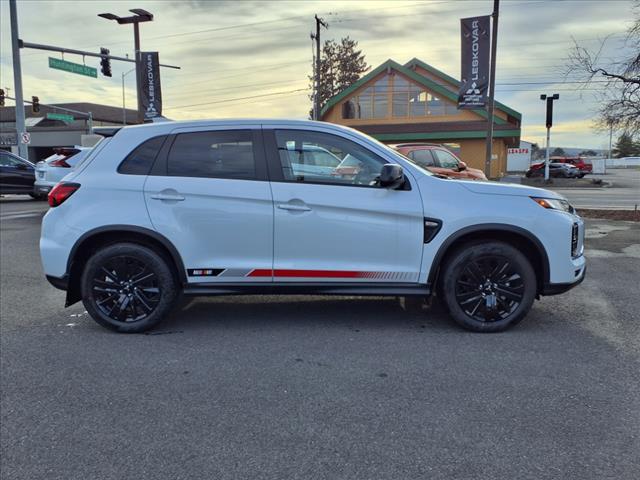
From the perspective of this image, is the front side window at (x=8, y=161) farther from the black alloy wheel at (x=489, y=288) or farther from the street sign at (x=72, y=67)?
the black alloy wheel at (x=489, y=288)

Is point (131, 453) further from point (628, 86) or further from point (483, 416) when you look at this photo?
point (628, 86)

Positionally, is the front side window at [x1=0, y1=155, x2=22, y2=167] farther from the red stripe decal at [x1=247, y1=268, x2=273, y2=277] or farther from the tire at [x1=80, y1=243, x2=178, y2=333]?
the red stripe decal at [x1=247, y1=268, x2=273, y2=277]

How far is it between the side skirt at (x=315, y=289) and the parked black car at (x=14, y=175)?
54.4 ft

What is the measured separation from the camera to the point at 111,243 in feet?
15.6

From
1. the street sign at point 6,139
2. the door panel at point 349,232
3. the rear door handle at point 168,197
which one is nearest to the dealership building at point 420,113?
the door panel at point 349,232

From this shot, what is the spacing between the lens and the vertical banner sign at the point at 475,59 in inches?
734

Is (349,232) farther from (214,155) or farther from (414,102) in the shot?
(414,102)

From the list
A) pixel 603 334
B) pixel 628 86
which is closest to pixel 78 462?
pixel 603 334

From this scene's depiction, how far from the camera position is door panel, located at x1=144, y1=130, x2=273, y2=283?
4562mm

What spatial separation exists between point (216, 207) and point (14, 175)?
55.2ft

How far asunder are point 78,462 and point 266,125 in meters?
3.02

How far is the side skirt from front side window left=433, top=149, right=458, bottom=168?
10350 millimetres

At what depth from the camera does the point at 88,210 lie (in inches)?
182

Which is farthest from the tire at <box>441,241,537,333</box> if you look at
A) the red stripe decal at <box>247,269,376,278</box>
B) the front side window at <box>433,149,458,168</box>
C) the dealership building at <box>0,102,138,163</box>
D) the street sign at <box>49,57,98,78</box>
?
the dealership building at <box>0,102,138,163</box>
